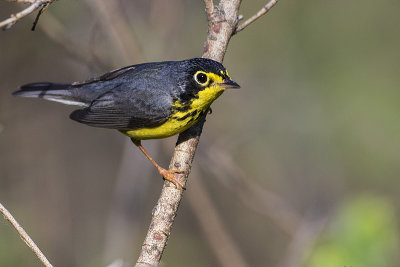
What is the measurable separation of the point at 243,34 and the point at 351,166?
359 centimetres

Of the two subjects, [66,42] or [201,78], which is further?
[66,42]

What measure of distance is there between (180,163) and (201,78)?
0.92 meters

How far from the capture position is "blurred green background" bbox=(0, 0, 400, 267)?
7352 millimetres

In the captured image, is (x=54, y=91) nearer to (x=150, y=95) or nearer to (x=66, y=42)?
(x=150, y=95)

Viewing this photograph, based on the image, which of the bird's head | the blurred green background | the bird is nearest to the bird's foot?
the bird

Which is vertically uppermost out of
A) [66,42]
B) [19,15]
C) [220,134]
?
[66,42]

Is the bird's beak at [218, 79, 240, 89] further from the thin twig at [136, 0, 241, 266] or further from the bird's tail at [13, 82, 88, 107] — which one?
Answer: the bird's tail at [13, 82, 88, 107]

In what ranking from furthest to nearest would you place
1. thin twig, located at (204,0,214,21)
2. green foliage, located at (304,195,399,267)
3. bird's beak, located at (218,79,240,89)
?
thin twig, located at (204,0,214,21) < bird's beak, located at (218,79,240,89) < green foliage, located at (304,195,399,267)

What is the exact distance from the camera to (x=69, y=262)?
812 centimetres

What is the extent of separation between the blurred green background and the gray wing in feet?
5.12

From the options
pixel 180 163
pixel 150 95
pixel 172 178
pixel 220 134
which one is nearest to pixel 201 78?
pixel 150 95

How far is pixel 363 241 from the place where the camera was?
3791 mm

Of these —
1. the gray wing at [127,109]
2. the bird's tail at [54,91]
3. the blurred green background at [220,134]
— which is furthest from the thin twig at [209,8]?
the blurred green background at [220,134]

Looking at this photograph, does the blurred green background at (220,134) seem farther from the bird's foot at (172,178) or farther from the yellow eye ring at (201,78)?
the bird's foot at (172,178)
